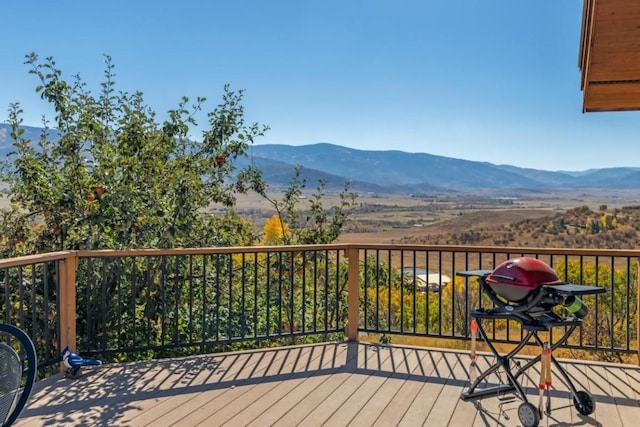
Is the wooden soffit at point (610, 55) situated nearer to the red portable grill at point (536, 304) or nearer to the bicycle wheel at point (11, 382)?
the red portable grill at point (536, 304)

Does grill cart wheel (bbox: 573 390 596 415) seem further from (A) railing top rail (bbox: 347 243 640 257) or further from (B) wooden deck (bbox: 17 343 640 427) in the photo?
(A) railing top rail (bbox: 347 243 640 257)

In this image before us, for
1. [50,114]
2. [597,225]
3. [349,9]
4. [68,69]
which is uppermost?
[349,9]

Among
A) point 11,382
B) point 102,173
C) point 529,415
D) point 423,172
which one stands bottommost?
point 529,415

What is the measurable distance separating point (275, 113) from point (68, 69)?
21.4m

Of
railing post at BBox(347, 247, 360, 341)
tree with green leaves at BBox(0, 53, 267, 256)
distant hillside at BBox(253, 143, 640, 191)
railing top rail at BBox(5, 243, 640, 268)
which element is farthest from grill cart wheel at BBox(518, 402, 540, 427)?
distant hillside at BBox(253, 143, 640, 191)

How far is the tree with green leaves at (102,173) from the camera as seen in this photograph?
4.73 meters

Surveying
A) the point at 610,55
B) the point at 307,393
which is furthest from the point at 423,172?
the point at 307,393

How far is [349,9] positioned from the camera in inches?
444

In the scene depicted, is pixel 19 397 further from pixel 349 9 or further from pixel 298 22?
pixel 298 22

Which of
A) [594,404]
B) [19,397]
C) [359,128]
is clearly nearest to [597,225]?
[359,128]

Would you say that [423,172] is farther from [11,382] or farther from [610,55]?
[11,382]

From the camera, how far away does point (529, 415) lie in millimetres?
2570

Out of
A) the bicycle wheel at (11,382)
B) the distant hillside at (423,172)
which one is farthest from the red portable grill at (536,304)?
the distant hillside at (423,172)

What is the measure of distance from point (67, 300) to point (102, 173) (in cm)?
153
